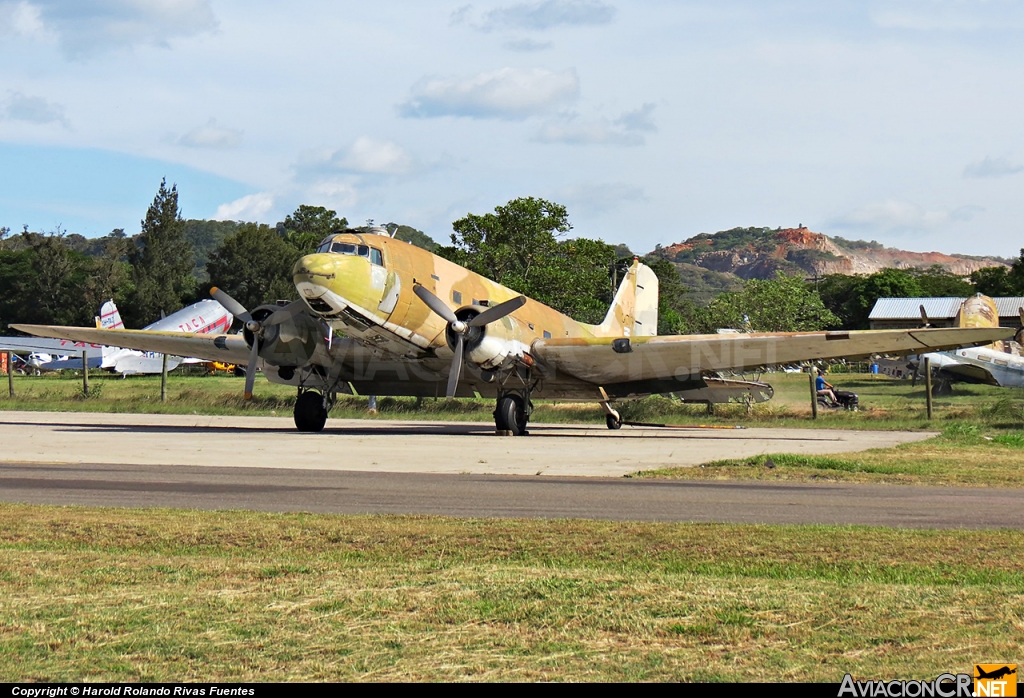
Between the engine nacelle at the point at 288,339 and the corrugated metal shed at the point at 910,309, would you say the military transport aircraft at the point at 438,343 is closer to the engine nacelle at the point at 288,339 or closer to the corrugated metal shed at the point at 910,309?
the engine nacelle at the point at 288,339

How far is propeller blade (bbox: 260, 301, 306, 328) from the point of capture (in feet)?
90.2

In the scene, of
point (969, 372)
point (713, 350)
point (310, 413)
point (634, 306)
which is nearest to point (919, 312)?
point (969, 372)

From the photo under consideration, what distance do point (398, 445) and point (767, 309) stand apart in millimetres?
29970

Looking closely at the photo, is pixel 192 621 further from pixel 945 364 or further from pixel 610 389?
pixel 945 364

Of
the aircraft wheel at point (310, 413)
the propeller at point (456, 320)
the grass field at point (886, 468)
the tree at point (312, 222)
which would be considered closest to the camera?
the grass field at point (886, 468)

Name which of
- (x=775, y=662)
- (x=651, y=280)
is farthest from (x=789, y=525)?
(x=651, y=280)

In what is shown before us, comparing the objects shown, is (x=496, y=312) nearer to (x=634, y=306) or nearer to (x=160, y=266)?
(x=634, y=306)

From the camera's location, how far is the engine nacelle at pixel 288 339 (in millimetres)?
27516

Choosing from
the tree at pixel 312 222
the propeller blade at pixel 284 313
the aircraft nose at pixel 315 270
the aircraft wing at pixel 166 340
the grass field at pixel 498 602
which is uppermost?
the tree at pixel 312 222

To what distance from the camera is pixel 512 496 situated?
1365 centimetres

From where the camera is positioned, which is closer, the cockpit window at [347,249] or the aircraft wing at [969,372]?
the cockpit window at [347,249]

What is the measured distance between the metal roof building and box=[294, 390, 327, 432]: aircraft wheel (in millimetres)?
87470

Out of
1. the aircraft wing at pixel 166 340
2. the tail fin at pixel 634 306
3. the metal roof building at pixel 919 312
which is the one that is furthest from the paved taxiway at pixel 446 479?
the metal roof building at pixel 919 312

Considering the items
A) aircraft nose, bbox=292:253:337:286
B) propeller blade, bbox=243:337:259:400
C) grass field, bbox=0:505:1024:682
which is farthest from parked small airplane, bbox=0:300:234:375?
grass field, bbox=0:505:1024:682
